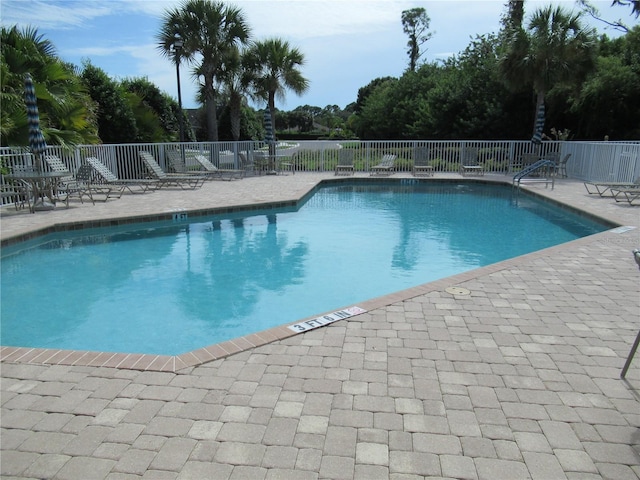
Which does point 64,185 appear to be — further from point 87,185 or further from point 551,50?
point 551,50

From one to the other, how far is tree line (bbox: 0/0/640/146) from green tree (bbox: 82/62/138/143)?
0.03 meters

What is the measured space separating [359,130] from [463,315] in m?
35.3

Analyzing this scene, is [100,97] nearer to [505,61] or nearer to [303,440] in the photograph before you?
[505,61]

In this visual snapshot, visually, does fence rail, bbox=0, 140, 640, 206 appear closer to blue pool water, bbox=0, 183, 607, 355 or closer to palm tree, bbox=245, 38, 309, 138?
palm tree, bbox=245, 38, 309, 138

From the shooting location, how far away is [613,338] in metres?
3.68

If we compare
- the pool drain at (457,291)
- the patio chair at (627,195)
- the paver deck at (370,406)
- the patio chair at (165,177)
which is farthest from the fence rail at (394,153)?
the paver deck at (370,406)

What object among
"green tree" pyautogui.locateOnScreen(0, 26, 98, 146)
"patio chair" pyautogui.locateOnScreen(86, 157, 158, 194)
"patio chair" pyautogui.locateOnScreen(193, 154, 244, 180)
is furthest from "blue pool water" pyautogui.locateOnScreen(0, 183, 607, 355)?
"patio chair" pyautogui.locateOnScreen(193, 154, 244, 180)

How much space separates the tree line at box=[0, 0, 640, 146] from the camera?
11.0 metres

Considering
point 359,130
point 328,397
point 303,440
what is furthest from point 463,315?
point 359,130

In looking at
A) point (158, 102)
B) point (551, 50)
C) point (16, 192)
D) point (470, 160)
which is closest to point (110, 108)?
point (158, 102)

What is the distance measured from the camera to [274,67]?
60.6 ft

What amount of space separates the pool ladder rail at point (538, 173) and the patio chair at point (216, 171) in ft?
28.8

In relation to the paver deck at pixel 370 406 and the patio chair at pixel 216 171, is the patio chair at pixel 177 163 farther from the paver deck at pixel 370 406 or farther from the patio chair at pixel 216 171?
the paver deck at pixel 370 406

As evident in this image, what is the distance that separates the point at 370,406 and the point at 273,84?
17.5m
